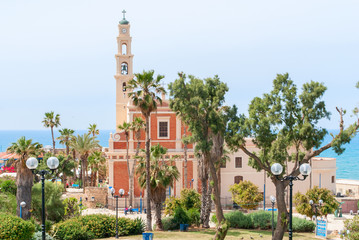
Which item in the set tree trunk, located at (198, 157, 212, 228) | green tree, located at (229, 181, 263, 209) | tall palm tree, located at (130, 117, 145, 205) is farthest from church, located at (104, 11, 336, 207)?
tree trunk, located at (198, 157, 212, 228)

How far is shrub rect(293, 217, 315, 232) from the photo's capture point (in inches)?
1267

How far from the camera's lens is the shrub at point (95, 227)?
82.8 feet

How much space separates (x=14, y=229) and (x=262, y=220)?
57.9 feet

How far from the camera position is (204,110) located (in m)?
26.0

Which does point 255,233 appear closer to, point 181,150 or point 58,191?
point 58,191

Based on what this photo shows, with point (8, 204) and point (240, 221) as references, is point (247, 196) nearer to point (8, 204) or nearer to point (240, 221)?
point (240, 221)

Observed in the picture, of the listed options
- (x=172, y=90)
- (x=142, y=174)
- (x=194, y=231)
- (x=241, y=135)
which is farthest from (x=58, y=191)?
(x=241, y=135)

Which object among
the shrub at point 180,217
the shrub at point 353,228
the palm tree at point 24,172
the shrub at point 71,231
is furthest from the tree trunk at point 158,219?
the shrub at point 353,228

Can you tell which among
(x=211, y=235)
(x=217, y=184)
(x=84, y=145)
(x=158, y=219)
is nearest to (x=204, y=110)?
(x=217, y=184)

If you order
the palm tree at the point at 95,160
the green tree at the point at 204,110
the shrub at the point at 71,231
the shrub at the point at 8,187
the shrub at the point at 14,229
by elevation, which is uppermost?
the green tree at the point at 204,110

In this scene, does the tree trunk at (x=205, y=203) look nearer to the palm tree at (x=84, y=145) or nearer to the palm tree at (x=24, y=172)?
the palm tree at (x=24, y=172)

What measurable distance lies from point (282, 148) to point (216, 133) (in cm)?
338

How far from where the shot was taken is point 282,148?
24.6 m

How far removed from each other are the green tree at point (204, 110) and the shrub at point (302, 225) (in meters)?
8.66
